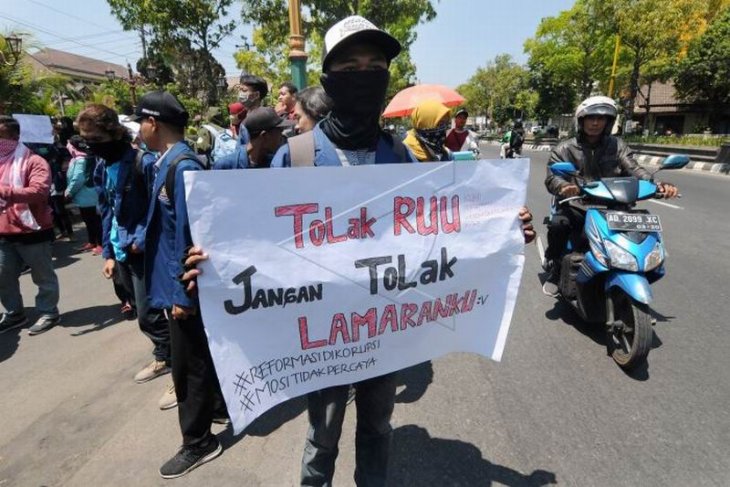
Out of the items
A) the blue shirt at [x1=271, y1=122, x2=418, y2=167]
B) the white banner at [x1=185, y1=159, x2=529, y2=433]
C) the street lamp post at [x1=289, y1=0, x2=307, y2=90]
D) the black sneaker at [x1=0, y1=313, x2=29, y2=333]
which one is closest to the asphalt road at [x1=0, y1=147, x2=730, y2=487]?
the black sneaker at [x1=0, y1=313, x2=29, y2=333]

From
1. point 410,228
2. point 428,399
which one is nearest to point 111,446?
point 428,399

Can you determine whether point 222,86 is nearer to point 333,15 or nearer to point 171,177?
point 333,15

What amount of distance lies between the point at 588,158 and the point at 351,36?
3133 millimetres

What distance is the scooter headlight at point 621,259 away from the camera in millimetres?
3148

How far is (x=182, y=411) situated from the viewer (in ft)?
7.84

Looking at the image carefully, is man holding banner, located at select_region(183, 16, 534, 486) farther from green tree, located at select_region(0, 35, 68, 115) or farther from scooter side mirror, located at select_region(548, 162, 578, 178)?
green tree, located at select_region(0, 35, 68, 115)

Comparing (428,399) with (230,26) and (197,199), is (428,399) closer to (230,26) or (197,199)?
(197,199)

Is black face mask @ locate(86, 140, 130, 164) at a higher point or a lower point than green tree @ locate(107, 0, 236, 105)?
lower

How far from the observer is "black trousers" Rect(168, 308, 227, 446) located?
90.0 inches

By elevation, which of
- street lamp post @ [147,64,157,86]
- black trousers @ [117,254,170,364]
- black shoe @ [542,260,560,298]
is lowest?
black shoe @ [542,260,560,298]

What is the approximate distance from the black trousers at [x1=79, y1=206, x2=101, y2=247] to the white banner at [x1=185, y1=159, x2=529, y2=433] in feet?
21.2

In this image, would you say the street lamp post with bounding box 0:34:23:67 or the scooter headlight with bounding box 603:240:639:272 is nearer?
the scooter headlight with bounding box 603:240:639:272

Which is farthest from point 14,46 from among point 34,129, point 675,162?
point 675,162

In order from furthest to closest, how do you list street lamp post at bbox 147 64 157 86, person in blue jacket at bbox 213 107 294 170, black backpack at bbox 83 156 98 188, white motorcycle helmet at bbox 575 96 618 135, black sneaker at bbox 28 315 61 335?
street lamp post at bbox 147 64 157 86 → black backpack at bbox 83 156 98 188 → black sneaker at bbox 28 315 61 335 → white motorcycle helmet at bbox 575 96 618 135 → person in blue jacket at bbox 213 107 294 170
